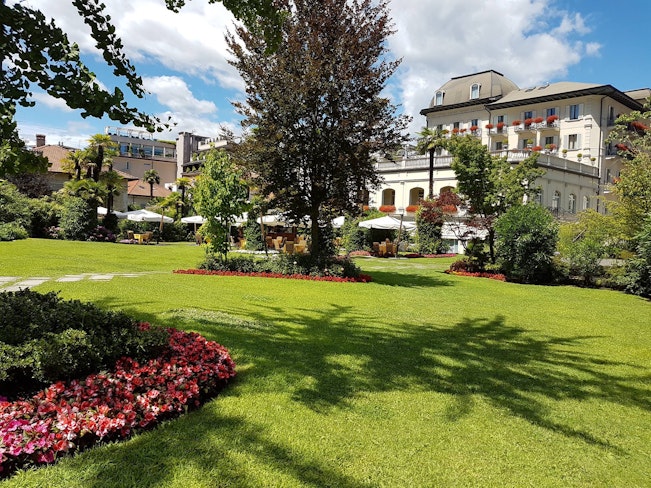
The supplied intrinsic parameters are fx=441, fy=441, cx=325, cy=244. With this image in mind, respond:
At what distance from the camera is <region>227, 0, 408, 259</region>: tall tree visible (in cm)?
1385

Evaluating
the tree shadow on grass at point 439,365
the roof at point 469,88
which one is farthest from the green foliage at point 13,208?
the roof at point 469,88

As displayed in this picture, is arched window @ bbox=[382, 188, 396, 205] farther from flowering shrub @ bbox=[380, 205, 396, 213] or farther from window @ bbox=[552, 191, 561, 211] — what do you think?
window @ bbox=[552, 191, 561, 211]

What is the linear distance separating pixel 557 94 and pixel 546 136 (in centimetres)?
411

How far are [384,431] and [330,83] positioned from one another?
470 inches

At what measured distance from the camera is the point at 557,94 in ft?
144

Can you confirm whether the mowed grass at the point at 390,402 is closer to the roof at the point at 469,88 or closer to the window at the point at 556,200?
the window at the point at 556,200

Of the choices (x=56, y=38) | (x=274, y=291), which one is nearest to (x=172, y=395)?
(x=56, y=38)

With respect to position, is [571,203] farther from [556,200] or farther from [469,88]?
[469,88]

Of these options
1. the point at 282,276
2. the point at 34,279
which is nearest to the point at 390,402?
the point at 34,279

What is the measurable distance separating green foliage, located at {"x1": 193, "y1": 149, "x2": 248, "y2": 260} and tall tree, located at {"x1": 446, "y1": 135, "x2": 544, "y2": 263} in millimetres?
8865

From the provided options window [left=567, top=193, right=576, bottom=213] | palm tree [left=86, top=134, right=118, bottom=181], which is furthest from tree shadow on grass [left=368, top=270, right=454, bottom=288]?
window [left=567, top=193, right=576, bottom=213]

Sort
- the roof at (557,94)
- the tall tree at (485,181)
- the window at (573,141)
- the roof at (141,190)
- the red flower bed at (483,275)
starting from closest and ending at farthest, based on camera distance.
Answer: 1. the red flower bed at (483,275)
2. the tall tree at (485,181)
3. the roof at (557,94)
4. the window at (573,141)
5. the roof at (141,190)

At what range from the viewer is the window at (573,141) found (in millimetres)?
43644

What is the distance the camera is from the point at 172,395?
3.75 metres
